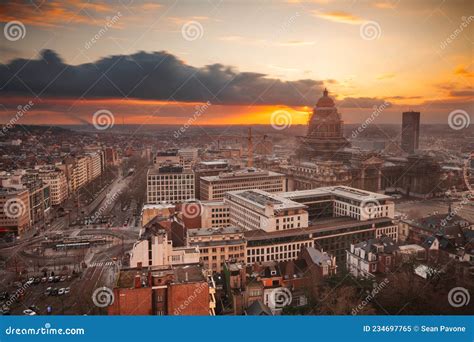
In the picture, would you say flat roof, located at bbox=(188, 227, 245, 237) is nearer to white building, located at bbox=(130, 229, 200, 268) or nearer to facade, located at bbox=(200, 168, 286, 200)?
white building, located at bbox=(130, 229, 200, 268)

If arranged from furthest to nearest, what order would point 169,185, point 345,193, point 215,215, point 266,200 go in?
point 169,185 < point 345,193 < point 215,215 < point 266,200

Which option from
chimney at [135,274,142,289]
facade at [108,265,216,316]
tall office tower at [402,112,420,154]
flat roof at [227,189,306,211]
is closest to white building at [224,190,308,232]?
flat roof at [227,189,306,211]

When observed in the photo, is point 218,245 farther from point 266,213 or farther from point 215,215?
point 215,215

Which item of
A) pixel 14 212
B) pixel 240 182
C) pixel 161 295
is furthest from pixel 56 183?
pixel 240 182

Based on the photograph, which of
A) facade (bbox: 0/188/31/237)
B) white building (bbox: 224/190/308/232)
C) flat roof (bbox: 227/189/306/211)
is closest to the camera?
facade (bbox: 0/188/31/237)

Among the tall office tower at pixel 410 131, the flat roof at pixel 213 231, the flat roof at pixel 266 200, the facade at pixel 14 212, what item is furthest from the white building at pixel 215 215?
the tall office tower at pixel 410 131
